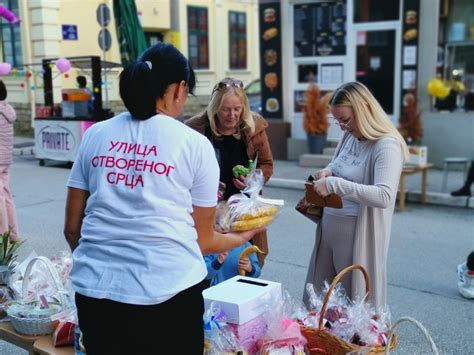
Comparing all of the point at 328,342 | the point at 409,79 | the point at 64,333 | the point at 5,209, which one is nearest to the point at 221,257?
the point at 328,342

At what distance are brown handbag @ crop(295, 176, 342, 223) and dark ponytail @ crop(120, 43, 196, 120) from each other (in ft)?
4.30

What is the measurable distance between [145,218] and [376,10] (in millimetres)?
9812

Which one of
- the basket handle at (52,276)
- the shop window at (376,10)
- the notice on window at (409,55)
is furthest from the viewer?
the shop window at (376,10)

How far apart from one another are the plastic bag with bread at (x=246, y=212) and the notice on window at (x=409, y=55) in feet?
27.5

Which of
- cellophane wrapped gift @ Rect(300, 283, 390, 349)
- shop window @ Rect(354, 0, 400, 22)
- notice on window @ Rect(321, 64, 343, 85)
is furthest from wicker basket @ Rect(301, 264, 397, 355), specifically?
notice on window @ Rect(321, 64, 343, 85)

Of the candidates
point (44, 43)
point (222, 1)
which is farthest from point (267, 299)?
point (222, 1)

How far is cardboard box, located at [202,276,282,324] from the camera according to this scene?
237 centimetres

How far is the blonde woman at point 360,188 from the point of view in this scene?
296cm

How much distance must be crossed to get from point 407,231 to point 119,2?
213 inches

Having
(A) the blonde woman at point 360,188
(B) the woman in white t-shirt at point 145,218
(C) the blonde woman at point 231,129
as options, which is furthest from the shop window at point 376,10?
(B) the woman in white t-shirt at point 145,218

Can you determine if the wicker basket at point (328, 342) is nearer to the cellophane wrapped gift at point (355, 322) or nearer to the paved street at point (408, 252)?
the cellophane wrapped gift at point (355, 322)

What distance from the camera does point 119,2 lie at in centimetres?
880

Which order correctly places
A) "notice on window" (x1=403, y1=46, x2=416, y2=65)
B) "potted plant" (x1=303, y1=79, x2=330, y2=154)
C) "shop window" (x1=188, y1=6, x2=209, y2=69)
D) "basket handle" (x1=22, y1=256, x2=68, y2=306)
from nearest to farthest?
"basket handle" (x1=22, y1=256, x2=68, y2=306)
"notice on window" (x1=403, y1=46, x2=416, y2=65)
"potted plant" (x1=303, y1=79, x2=330, y2=154)
"shop window" (x1=188, y1=6, x2=209, y2=69)

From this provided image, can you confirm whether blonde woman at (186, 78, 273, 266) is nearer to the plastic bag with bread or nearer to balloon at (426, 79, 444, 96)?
the plastic bag with bread
